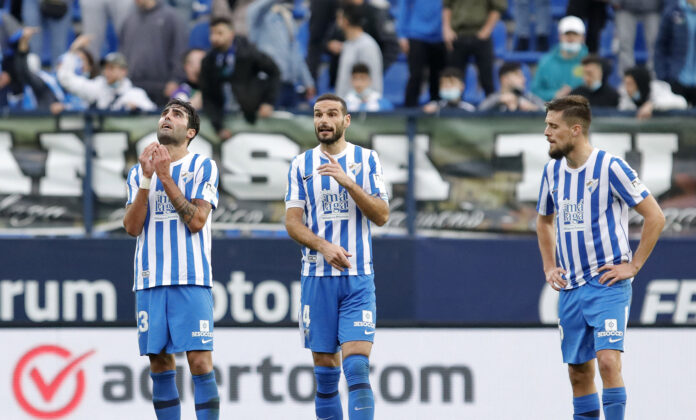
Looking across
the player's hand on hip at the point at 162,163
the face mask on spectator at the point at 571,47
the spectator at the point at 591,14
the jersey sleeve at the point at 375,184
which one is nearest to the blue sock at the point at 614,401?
the jersey sleeve at the point at 375,184

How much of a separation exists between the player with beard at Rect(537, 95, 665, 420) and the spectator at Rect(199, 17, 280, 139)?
9.92 feet

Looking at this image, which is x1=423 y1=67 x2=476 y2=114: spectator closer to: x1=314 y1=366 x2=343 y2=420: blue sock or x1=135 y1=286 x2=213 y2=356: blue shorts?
x1=314 y1=366 x2=343 y2=420: blue sock

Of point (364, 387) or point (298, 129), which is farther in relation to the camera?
point (298, 129)

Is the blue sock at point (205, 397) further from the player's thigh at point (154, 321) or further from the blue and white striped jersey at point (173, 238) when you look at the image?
the blue and white striped jersey at point (173, 238)

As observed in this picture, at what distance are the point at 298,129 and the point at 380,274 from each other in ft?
4.23

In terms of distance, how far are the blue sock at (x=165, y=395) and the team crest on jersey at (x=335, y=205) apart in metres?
1.31

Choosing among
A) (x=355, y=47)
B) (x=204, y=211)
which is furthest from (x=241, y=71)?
(x=204, y=211)

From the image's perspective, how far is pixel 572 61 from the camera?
435 inches

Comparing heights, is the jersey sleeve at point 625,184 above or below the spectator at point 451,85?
below

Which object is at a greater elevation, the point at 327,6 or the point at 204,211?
the point at 327,6

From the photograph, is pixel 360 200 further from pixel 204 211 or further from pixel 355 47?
pixel 355 47

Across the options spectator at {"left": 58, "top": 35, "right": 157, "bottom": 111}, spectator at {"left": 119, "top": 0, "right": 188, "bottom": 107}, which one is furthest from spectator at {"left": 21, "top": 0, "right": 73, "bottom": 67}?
spectator at {"left": 119, "top": 0, "right": 188, "bottom": 107}

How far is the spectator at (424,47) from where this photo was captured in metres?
11.5

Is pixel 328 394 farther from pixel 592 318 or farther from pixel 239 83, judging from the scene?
pixel 239 83
